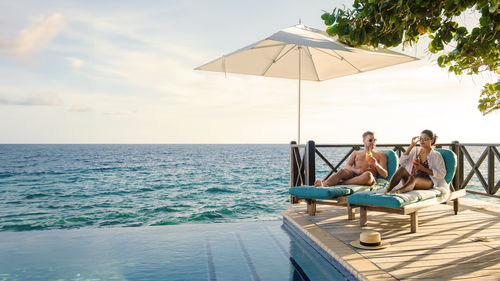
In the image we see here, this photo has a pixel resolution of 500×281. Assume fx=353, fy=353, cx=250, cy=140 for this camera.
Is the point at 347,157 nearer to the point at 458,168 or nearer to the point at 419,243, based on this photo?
the point at 419,243

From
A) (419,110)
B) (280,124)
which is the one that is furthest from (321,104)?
(419,110)

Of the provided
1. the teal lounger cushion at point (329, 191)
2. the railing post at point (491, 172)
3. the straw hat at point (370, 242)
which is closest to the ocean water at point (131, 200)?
the railing post at point (491, 172)

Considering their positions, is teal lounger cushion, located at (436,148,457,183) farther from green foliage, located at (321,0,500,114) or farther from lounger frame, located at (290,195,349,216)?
green foliage, located at (321,0,500,114)

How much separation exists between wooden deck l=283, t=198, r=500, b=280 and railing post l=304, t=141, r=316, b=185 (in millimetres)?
552

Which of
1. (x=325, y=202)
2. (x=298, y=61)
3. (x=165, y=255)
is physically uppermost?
(x=298, y=61)

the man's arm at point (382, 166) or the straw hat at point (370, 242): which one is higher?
the man's arm at point (382, 166)

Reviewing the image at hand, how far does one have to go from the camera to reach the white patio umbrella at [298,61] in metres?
5.29

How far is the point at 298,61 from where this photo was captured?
6.59m

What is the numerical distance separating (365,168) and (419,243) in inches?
74.2

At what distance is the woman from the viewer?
4.40m

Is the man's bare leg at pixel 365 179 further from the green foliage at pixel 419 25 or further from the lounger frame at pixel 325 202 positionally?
Result: the green foliage at pixel 419 25

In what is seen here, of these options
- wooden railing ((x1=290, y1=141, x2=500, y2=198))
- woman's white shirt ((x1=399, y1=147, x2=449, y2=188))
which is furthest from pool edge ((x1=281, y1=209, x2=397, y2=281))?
woman's white shirt ((x1=399, y1=147, x2=449, y2=188))

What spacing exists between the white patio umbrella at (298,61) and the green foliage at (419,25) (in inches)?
68.2

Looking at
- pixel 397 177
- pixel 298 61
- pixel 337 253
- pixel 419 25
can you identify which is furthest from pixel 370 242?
pixel 298 61
